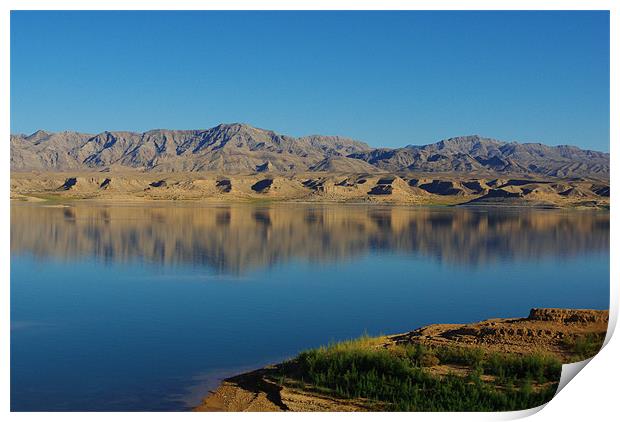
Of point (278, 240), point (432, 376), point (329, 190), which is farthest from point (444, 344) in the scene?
point (329, 190)

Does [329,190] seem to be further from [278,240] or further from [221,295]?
[221,295]

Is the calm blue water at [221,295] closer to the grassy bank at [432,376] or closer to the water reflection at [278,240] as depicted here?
the water reflection at [278,240]

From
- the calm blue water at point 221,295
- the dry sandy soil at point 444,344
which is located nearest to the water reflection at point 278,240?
the calm blue water at point 221,295

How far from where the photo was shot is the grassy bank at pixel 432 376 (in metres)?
7.99

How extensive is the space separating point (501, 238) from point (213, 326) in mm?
23870

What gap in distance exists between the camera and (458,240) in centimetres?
3278

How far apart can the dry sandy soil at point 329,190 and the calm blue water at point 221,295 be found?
5410cm

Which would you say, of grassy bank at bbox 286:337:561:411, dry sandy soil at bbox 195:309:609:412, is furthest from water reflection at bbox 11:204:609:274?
grassy bank at bbox 286:337:561:411

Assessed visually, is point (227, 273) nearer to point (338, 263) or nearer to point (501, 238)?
point (338, 263)

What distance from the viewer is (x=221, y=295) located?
16672mm
